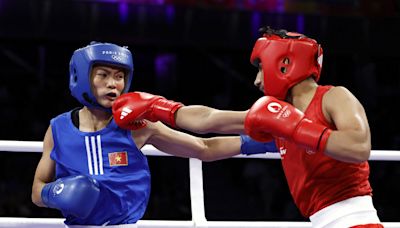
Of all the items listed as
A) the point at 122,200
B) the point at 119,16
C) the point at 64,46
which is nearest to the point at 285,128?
the point at 122,200

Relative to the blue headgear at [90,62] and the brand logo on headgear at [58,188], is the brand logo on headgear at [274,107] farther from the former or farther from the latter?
the brand logo on headgear at [58,188]

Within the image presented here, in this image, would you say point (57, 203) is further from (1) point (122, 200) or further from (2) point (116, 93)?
(2) point (116, 93)

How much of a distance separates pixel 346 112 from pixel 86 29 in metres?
6.28

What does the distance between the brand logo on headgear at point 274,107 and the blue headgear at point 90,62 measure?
65 centimetres

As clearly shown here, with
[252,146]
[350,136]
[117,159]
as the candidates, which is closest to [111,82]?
[117,159]

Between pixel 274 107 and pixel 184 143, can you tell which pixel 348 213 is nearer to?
pixel 274 107

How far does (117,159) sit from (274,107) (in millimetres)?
650

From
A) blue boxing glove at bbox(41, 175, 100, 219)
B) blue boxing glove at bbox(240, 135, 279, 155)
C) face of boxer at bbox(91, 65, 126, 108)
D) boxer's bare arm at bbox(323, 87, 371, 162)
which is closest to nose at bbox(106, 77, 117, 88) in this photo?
face of boxer at bbox(91, 65, 126, 108)

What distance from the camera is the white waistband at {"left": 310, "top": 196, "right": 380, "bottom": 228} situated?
1968mm

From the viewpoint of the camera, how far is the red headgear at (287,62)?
6.79 feet

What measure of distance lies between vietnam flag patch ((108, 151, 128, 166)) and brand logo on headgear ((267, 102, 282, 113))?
620 mm

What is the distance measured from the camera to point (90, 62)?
2320 mm

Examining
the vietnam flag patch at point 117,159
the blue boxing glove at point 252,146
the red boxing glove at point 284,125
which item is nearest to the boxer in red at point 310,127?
the red boxing glove at point 284,125

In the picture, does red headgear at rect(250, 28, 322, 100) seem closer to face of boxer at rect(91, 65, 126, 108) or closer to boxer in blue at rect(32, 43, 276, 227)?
boxer in blue at rect(32, 43, 276, 227)
